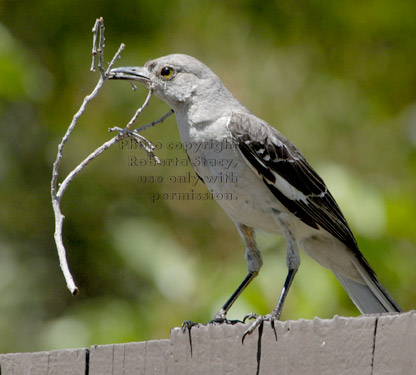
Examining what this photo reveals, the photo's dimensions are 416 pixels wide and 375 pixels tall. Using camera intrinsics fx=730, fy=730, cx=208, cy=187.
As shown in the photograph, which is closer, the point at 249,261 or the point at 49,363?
the point at 49,363

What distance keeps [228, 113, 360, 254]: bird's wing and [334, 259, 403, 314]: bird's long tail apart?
0.15 metres

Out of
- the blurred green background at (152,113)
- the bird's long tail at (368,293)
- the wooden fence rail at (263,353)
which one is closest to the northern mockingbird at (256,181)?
the bird's long tail at (368,293)

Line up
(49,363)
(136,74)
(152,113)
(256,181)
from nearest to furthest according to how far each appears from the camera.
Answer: (49,363) → (256,181) → (136,74) → (152,113)

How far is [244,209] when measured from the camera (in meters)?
3.95

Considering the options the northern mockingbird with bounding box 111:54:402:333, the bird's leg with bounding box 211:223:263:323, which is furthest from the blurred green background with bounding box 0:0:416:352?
the northern mockingbird with bounding box 111:54:402:333

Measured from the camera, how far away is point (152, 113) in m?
6.31

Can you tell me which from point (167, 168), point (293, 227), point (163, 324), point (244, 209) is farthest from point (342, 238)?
point (167, 168)

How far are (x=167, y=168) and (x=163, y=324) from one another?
161 centimetres

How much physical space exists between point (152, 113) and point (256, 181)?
255cm

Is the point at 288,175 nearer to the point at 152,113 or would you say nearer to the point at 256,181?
the point at 256,181

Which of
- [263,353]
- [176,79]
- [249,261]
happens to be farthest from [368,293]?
[263,353]

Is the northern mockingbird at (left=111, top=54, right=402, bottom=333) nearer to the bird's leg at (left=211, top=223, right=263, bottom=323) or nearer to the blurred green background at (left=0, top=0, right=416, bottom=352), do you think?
the bird's leg at (left=211, top=223, right=263, bottom=323)

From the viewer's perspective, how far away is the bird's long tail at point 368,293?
4.00 m

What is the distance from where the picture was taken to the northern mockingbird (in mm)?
3939
